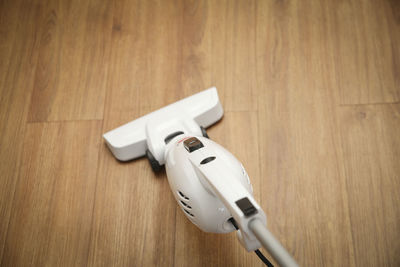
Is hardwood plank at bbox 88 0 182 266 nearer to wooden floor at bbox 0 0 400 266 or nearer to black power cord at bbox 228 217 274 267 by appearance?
wooden floor at bbox 0 0 400 266

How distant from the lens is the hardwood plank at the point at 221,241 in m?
0.86

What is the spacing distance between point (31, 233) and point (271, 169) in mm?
642

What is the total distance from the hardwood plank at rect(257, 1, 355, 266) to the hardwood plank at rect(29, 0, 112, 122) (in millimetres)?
495

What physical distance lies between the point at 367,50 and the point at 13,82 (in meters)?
1.09

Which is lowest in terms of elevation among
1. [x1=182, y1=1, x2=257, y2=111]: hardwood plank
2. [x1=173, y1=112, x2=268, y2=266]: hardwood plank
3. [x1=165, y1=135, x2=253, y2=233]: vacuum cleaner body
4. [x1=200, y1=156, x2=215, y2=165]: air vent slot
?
[x1=173, y1=112, x2=268, y2=266]: hardwood plank

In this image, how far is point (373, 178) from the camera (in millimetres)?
931

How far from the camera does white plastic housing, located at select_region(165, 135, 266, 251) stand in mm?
629

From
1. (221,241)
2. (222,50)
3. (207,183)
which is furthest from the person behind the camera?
(222,50)

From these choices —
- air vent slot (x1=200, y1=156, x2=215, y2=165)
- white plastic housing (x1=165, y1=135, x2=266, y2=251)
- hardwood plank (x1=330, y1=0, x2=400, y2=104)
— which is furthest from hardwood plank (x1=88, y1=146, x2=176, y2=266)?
hardwood plank (x1=330, y1=0, x2=400, y2=104)

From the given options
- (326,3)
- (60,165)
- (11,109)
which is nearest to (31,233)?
(60,165)

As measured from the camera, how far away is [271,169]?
0.96 metres

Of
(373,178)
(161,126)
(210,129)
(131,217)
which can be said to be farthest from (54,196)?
(373,178)

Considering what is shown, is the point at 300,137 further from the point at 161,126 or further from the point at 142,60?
the point at 142,60

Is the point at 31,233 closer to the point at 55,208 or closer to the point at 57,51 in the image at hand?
the point at 55,208
